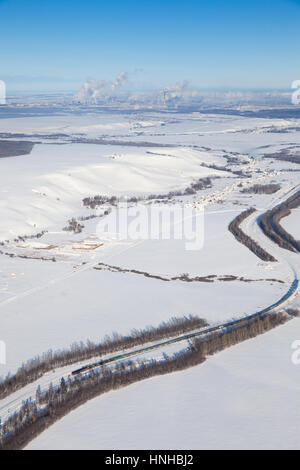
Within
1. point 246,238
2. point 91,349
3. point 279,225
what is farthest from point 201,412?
point 279,225

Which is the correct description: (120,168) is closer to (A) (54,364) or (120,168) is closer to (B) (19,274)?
(B) (19,274)

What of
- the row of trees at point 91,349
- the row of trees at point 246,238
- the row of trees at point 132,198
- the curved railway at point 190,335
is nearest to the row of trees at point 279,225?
the row of trees at point 246,238

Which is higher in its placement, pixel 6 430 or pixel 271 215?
pixel 271 215

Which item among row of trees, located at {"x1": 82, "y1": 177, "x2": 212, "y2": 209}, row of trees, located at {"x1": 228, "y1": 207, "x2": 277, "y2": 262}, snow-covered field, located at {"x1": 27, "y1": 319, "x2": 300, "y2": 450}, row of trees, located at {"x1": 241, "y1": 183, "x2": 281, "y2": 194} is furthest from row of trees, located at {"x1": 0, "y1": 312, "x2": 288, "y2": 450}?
row of trees, located at {"x1": 241, "y1": 183, "x2": 281, "y2": 194}

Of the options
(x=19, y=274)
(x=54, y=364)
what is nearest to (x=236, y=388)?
(x=54, y=364)

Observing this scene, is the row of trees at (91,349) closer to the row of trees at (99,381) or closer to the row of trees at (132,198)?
the row of trees at (99,381)
